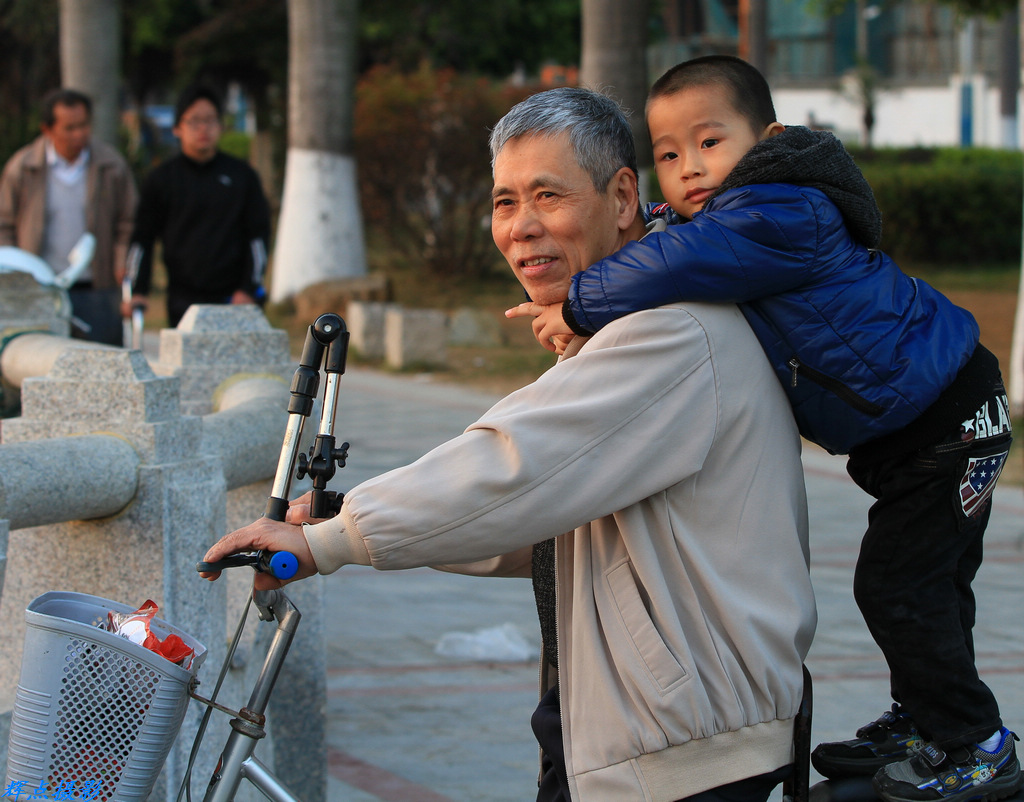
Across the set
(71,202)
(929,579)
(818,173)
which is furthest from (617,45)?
(818,173)

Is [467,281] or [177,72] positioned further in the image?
[177,72]

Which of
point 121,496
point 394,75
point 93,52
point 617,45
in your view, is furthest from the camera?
point 394,75

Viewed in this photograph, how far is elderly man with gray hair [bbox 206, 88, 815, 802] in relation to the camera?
1.90 m

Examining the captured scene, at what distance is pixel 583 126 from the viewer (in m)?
2.13

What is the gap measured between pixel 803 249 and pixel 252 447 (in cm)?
191

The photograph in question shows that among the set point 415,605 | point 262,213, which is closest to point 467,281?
point 262,213

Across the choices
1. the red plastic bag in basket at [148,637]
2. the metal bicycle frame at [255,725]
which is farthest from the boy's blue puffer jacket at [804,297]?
the red plastic bag in basket at [148,637]

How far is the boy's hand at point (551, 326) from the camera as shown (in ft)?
7.22

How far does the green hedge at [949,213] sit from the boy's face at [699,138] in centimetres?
2061

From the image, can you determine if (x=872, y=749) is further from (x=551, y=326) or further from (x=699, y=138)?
(x=699, y=138)

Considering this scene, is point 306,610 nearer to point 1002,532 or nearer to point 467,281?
point 1002,532

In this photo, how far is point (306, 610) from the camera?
400 centimetres

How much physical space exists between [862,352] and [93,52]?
45.2 feet

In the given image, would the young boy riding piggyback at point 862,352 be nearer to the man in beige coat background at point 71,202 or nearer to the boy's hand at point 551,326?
the boy's hand at point 551,326
